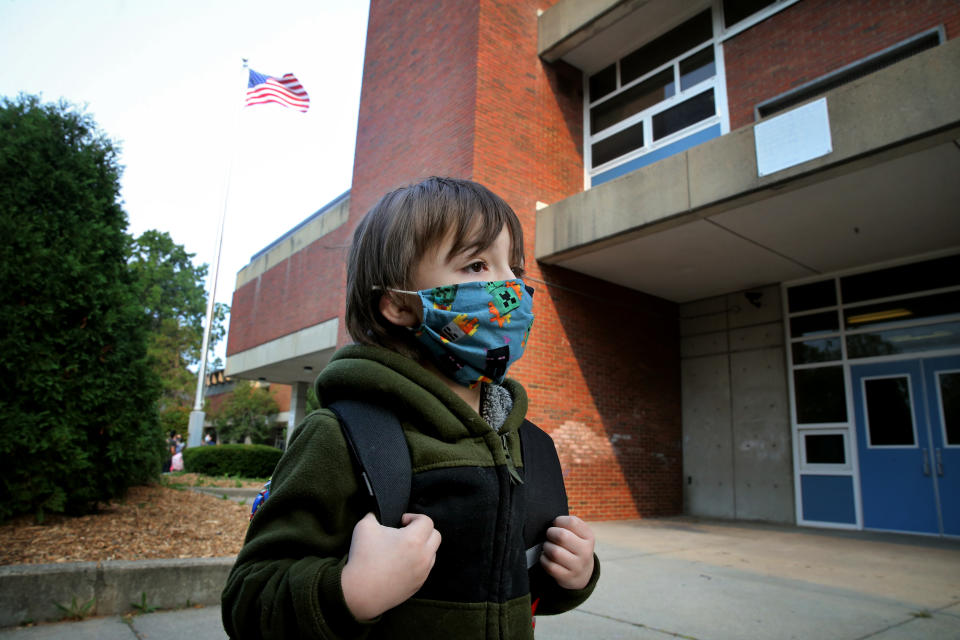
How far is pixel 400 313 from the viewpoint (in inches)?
55.6

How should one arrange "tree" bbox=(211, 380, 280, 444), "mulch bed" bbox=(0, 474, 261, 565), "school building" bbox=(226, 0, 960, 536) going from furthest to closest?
"tree" bbox=(211, 380, 280, 444)
"school building" bbox=(226, 0, 960, 536)
"mulch bed" bbox=(0, 474, 261, 565)

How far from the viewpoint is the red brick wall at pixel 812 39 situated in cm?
770

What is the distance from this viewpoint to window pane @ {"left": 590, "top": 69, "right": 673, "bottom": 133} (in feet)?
34.6

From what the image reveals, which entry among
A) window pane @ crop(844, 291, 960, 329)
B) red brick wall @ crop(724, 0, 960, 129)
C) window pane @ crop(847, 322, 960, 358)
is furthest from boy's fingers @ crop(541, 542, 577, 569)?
window pane @ crop(844, 291, 960, 329)

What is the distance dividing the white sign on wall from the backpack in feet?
22.4

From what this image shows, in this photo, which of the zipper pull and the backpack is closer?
the backpack

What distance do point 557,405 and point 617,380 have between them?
5.61ft

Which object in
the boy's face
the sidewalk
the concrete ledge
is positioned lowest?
the sidewalk

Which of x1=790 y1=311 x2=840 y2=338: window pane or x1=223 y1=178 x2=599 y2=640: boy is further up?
Answer: x1=790 y1=311 x2=840 y2=338: window pane

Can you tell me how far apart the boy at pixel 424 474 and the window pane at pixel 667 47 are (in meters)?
10.6

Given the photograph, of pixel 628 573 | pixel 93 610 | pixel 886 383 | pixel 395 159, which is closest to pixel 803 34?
pixel 886 383

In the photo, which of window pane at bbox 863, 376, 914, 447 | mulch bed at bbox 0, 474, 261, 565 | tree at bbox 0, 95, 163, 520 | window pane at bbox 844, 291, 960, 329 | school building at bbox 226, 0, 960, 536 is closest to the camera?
mulch bed at bbox 0, 474, 261, 565

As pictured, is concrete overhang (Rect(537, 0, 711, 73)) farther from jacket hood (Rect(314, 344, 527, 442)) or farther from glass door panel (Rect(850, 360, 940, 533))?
jacket hood (Rect(314, 344, 527, 442))

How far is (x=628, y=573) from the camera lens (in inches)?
210
